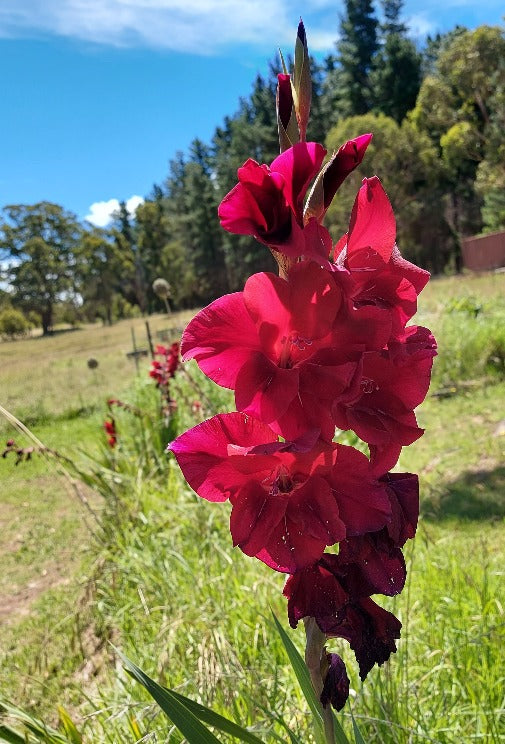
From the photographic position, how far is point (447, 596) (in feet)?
8.39

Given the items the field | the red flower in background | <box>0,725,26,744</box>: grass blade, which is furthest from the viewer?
the red flower in background

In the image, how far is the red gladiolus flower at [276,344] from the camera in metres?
0.72

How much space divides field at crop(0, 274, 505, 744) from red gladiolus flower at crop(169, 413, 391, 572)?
62 centimetres

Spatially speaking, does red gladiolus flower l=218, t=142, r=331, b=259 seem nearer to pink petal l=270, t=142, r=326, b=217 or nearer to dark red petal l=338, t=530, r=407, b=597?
pink petal l=270, t=142, r=326, b=217

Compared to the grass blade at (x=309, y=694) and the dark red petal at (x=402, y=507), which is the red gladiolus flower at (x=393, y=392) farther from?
the grass blade at (x=309, y=694)

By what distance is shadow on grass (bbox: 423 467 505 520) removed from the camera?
440cm

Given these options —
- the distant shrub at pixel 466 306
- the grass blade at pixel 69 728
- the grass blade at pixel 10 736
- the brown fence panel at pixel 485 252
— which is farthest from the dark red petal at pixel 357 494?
the brown fence panel at pixel 485 252

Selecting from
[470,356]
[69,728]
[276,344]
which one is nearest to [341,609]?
[276,344]

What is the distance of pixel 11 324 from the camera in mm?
37844

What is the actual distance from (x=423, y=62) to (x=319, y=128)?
947 cm

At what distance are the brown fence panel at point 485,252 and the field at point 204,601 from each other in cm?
2405

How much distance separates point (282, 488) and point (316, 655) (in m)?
0.26

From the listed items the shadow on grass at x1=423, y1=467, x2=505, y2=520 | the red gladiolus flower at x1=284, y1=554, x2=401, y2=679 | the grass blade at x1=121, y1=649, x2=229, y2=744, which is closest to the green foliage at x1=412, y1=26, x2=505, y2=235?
the shadow on grass at x1=423, y1=467, x2=505, y2=520

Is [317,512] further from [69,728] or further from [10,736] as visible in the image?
[69,728]
